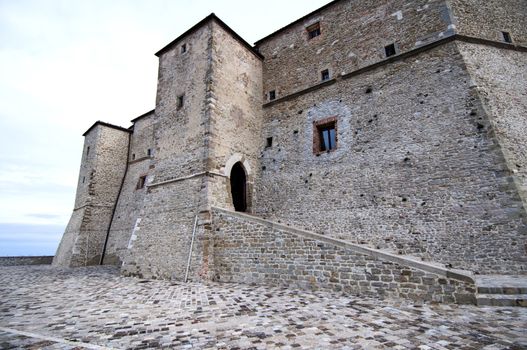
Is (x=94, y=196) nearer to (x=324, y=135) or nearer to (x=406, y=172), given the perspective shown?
(x=324, y=135)

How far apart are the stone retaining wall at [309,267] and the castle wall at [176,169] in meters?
1.14

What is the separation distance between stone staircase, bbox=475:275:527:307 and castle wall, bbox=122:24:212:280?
7.10 metres

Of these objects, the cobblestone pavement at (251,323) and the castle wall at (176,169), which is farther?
the castle wall at (176,169)

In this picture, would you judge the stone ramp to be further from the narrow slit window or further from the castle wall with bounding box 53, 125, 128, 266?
the castle wall with bounding box 53, 125, 128, 266

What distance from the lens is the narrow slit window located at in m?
12.4

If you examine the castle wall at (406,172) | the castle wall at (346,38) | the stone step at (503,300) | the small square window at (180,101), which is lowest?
the stone step at (503,300)

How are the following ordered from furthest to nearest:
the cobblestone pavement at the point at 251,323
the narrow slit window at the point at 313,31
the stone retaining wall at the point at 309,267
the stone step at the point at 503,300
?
the narrow slit window at the point at 313,31 → the stone retaining wall at the point at 309,267 → the stone step at the point at 503,300 → the cobblestone pavement at the point at 251,323

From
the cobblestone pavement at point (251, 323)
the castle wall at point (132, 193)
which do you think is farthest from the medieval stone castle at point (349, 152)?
the castle wall at point (132, 193)

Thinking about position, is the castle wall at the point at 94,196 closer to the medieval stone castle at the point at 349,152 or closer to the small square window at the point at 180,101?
the medieval stone castle at the point at 349,152

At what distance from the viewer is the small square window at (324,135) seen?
10.7 meters

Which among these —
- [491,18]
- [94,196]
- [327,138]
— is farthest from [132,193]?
[491,18]

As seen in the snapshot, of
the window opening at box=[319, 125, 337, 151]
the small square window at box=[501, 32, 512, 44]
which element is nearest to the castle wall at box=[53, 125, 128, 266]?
the window opening at box=[319, 125, 337, 151]

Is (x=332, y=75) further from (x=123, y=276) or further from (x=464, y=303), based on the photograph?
(x=123, y=276)

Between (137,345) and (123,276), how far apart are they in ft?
25.3
